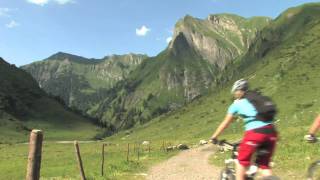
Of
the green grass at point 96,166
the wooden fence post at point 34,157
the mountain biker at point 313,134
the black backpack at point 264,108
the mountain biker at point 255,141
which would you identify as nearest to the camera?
the mountain biker at point 255,141

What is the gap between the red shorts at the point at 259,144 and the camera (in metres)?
11.2

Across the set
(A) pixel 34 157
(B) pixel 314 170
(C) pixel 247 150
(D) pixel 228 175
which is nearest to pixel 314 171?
(B) pixel 314 170

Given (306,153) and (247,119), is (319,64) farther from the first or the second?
(247,119)

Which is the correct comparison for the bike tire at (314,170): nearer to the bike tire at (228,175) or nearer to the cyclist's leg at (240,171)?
the bike tire at (228,175)

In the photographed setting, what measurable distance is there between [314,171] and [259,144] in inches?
84.9

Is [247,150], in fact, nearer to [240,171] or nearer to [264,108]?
[240,171]

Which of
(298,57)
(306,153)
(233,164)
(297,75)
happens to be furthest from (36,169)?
(298,57)

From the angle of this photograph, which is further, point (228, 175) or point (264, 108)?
point (228, 175)

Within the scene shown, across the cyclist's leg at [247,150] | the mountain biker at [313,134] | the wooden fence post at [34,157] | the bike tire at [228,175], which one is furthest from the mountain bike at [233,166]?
the wooden fence post at [34,157]

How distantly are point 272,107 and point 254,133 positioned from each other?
692mm

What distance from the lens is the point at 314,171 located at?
1252 centimetres

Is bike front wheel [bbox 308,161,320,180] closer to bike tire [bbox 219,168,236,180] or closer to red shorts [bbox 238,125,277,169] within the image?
red shorts [bbox 238,125,277,169]

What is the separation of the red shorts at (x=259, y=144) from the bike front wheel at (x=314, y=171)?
172 cm

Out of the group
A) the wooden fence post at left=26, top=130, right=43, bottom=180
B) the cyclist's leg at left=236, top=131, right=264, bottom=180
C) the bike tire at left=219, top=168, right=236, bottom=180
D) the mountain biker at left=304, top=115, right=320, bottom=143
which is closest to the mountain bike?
the bike tire at left=219, top=168, right=236, bottom=180
